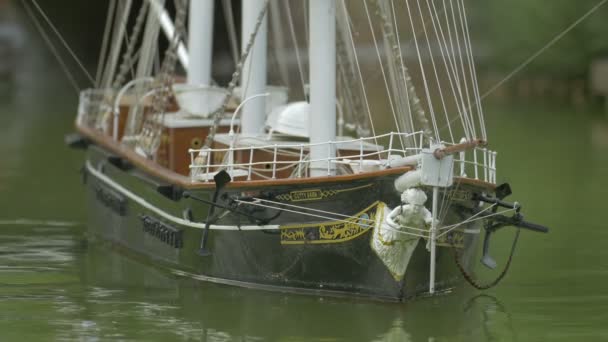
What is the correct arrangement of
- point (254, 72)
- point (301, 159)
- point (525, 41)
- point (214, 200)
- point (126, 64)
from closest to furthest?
point (301, 159)
point (214, 200)
point (254, 72)
point (126, 64)
point (525, 41)

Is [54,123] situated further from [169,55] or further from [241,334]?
[241,334]

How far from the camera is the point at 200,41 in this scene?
23438 mm

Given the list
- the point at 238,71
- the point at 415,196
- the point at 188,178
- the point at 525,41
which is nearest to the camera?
the point at 415,196

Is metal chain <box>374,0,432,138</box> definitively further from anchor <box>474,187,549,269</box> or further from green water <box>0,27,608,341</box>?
green water <box>0,27,608,341</box>

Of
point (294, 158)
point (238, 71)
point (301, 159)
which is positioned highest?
point (238, 71)

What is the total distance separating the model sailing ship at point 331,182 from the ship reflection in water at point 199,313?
299mm

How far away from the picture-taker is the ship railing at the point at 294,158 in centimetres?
1723

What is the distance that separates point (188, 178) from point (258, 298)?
1.98m

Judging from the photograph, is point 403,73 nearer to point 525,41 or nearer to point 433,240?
point 433,240

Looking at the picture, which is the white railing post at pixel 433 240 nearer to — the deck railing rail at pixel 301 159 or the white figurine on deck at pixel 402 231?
the white figurine on deck at pixel 402 231

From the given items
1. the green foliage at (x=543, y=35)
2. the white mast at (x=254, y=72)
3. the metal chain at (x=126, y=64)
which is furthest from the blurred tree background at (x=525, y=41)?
the white mast at (x=254, y=72)

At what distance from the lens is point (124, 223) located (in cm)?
2169

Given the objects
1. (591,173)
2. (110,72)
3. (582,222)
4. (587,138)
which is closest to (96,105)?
(110,72)

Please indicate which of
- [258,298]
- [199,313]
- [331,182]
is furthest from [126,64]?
[331,182]
